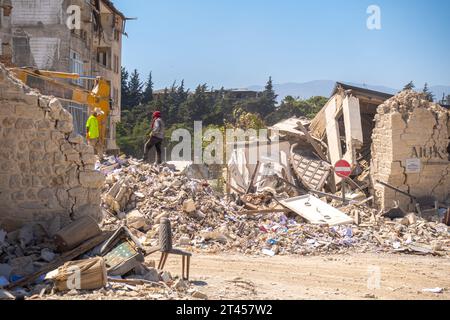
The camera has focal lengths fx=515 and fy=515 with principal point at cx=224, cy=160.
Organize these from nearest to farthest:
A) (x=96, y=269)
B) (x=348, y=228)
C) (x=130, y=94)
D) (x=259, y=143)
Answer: (x=96, y=269) < (x=348, y=228) < (x=259, y=143) < (x=130, y=94)

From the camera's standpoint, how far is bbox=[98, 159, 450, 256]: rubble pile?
10352 mm

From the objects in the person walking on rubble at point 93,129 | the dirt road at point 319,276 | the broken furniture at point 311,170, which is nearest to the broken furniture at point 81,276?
Answer: the dirt road at point 319,276

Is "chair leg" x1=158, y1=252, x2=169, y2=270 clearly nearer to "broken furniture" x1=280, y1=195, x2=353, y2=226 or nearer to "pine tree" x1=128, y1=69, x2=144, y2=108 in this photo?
"broken furniture" x1=280, y1=195, x2=353, y2=226

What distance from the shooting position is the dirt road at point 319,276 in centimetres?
679

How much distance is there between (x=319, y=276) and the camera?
8086 millimetres

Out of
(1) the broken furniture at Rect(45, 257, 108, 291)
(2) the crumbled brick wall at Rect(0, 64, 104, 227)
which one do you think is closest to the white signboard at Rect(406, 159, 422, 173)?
(2) the crumbled brick wall at Rect(0, 64, 104, 227)

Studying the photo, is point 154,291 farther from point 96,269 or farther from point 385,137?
point 385,137

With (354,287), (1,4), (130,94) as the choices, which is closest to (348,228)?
(354,287)

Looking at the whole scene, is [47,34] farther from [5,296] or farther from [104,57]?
[5,296]

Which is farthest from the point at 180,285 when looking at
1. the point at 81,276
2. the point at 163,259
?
the point at 81,276

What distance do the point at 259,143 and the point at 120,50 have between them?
22.4m

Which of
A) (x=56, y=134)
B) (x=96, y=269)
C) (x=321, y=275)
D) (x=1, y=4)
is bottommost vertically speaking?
(x=321, y=275)

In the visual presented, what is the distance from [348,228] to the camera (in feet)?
37.7

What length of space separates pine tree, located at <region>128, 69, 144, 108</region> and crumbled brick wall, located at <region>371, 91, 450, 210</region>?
40521mm
